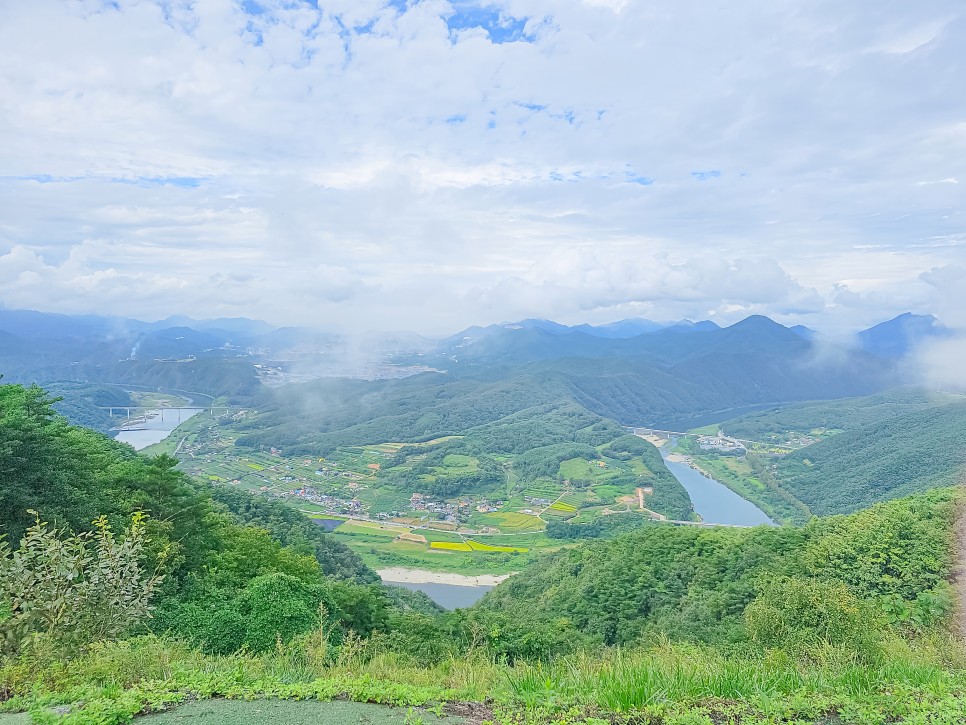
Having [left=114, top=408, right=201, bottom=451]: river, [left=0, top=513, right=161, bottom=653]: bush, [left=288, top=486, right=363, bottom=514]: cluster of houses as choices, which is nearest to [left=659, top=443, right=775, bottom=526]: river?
[left=288, top=486, right=363, bottom=514]: cluster of houses

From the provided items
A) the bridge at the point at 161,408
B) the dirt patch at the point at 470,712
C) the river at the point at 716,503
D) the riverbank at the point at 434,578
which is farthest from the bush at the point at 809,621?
the bridge at the point at 161,408

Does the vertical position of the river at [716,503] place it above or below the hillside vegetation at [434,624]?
below

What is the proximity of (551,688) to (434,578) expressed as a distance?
111 ft

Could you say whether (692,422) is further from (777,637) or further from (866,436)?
(777,637)

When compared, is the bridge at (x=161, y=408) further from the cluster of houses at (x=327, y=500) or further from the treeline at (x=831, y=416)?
→ the treeline at (x=831, y=416)

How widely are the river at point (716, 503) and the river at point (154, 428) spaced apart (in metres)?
60.2

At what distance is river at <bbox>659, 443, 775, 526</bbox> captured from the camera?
47250 mm

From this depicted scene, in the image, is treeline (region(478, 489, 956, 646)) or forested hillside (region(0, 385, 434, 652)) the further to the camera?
treeline (region(478, 489, 956, 646))

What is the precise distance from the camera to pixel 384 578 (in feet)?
114

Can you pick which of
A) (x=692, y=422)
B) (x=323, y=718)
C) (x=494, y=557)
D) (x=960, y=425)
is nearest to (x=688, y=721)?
(x=323, y=718)

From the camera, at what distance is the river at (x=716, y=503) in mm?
47250

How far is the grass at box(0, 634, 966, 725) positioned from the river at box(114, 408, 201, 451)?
6835cm

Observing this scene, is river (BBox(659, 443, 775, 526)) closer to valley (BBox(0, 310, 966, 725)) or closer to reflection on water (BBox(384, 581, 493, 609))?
valley (BBox(0, 310, 966, 725))

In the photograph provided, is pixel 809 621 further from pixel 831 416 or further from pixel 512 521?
pixel 831 416
